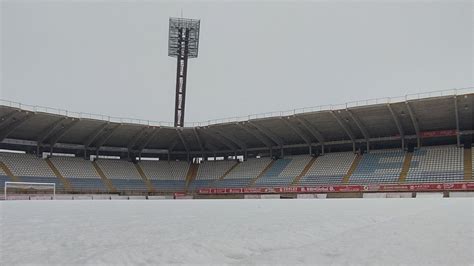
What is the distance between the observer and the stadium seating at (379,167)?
1517 inches

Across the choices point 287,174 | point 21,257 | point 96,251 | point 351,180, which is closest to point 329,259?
point 96,251

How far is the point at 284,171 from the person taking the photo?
46.8 metres

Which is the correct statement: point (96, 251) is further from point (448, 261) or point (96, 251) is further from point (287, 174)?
point (287, 174)

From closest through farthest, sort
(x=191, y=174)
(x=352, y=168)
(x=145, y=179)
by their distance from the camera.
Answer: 1. (x=352, y=168)
2. (x=145, y=179)
3. (x=191, y=174)

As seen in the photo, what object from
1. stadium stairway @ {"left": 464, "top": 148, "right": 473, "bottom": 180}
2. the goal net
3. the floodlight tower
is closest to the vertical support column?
the floodlight tower

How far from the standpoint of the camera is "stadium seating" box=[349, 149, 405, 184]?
3853 cm

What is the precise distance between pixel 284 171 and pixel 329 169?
18.2ft

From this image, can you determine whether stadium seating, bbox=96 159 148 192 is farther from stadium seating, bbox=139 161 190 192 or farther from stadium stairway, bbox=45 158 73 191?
stadium stairway, bbox=45 158 73 191

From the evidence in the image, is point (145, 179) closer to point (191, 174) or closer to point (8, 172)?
point (191, 174)

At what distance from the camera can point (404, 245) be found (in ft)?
14.9

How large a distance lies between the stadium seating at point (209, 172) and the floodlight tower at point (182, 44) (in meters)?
9.11

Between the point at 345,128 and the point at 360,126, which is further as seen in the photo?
the point at 345,128

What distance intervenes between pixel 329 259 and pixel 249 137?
155 ft

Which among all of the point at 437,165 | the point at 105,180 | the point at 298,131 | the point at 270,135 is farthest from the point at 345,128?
the point at 105,180
